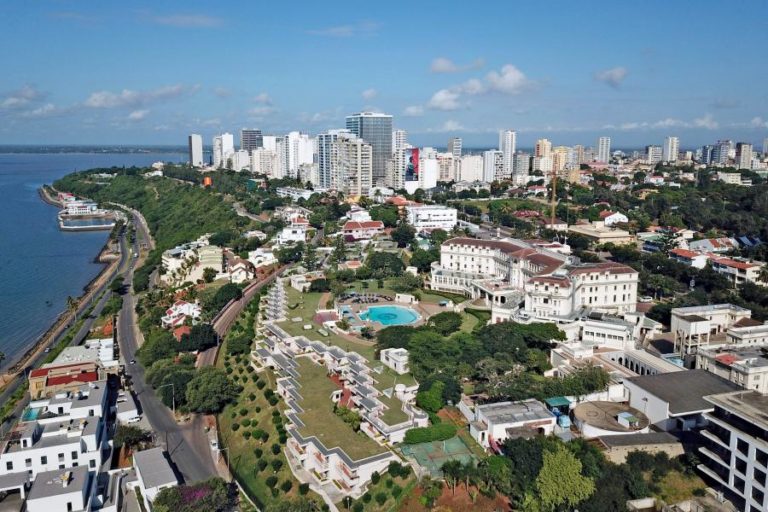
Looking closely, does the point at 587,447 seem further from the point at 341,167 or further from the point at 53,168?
the point at 53,168

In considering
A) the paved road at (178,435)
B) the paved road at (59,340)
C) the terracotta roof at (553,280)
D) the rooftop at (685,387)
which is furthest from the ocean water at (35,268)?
the rooftop at (685,387)

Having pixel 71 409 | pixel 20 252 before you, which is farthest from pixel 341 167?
pixel 71 409

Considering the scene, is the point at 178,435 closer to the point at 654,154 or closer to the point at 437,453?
the point at 437,453

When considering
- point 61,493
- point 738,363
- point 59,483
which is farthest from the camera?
point 738,363

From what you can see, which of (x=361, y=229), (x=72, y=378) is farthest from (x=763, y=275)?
(x=72, y=378)

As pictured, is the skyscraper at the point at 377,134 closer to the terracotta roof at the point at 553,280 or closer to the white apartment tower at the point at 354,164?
the white apartment tower at the point at 354,164

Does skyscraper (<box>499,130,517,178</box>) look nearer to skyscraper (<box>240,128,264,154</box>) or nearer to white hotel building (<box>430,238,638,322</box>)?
skyscraper (<box>240,128,264,154</box>)

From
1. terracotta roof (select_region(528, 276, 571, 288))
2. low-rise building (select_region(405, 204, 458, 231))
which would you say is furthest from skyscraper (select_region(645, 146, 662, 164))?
terracotta roof (select_region(528, 276, 571, 288))
